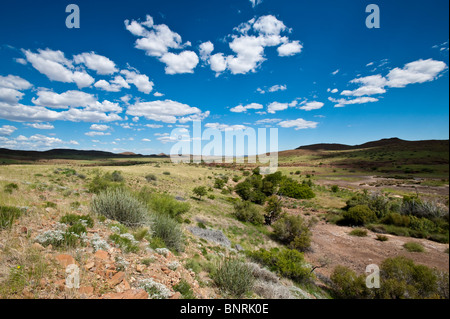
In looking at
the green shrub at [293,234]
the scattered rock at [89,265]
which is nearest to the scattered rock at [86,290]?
the scattered rock at [89,265]

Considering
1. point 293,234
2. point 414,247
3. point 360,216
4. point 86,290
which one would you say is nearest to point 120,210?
point 86,290

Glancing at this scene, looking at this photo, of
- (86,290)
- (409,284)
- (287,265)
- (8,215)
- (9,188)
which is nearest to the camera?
(86,290)

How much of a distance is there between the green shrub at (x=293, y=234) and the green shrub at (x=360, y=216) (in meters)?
6.09

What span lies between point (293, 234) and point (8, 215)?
48.6 feet

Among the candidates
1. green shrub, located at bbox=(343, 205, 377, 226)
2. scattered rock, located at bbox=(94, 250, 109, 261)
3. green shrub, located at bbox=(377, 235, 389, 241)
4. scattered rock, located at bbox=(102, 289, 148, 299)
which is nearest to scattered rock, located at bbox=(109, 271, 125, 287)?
scattered rock, located at bbox=(102, 289, 148, 299)

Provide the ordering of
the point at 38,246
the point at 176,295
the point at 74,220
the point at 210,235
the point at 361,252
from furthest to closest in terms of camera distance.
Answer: the point at 361,252 < the point at 210,235 < the point at 74,220 < the point at 176,295 < the point at 38,246

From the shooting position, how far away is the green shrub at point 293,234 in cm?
1268

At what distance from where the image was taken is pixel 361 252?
38.8ft

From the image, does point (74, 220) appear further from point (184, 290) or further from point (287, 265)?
point (287, 265)

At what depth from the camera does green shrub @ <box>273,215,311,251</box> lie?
12680mm

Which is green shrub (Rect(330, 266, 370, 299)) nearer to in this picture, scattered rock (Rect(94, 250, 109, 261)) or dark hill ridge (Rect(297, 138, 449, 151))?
dark hill ridge (Rect(297, 138, 449, 151))

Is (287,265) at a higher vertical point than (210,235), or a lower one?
lower
